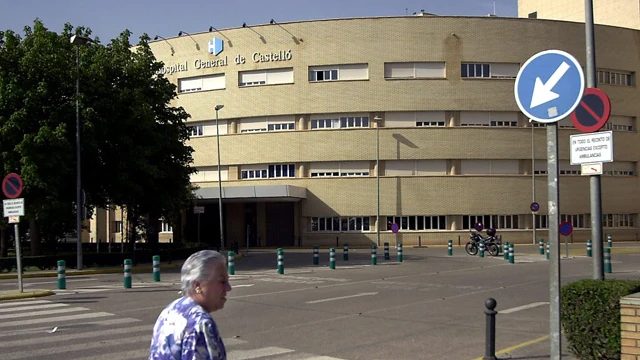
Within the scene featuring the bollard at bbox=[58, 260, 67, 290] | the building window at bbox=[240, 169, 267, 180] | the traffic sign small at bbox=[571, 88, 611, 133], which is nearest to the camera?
the traffic sign small at bbox=[571, 88, 611, 133]

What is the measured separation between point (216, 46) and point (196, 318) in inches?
2051

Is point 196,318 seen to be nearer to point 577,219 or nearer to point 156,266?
point 156,266

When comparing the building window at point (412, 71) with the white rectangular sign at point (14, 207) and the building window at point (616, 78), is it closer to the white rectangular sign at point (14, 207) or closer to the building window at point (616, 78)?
the building window at point (616, 78)

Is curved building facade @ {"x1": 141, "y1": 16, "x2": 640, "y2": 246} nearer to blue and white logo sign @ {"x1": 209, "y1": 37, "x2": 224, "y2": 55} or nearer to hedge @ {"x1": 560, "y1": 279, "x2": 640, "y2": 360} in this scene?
blue and white logo sign @ {"x1": 209, "y1": 37, "x2": 224, "y2": 55}

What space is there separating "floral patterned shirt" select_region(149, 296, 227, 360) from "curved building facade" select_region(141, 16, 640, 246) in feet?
146

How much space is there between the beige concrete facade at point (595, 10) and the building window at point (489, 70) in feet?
41.8

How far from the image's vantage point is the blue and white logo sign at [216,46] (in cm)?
5350

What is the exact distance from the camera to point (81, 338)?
1065cm

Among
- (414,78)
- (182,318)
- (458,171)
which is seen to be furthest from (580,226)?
(182,318)

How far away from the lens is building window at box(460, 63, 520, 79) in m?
50.7

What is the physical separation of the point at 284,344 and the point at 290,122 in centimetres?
4202

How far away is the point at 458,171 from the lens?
50.0 metres

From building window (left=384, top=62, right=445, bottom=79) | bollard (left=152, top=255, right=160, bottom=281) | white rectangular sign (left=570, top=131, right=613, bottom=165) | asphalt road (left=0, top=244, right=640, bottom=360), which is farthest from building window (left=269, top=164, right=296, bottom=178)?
white rectangular sign (left=570, top=131, right=613, bottom=165)

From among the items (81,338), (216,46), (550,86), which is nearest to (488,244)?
(81,338)
